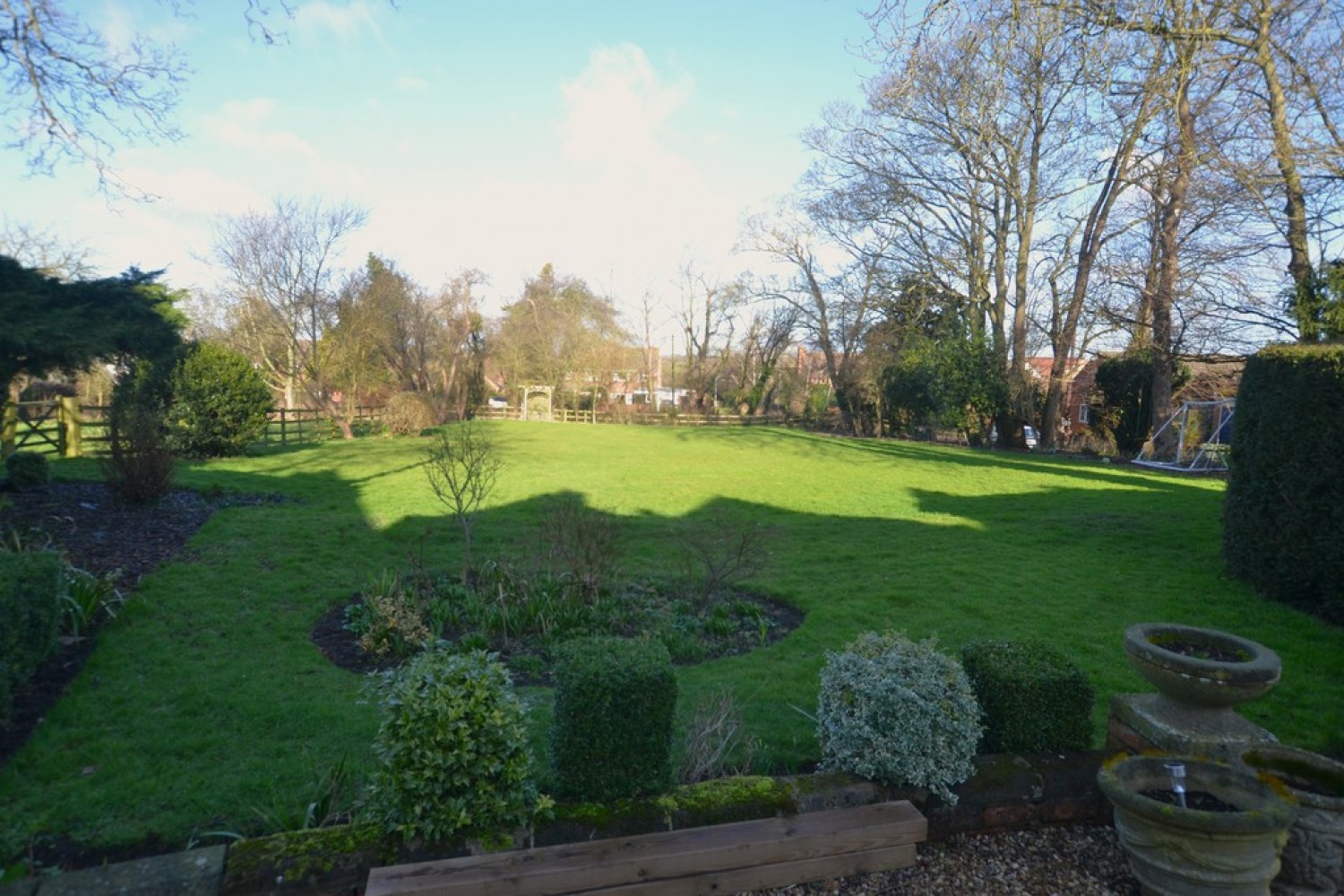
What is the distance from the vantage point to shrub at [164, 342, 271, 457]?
16.2 metres

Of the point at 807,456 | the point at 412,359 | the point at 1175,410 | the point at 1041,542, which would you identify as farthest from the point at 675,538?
the point at 412,359

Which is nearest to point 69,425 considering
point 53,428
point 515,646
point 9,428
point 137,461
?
point 53,428

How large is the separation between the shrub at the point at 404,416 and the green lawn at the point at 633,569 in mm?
9126

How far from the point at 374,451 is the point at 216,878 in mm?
18200

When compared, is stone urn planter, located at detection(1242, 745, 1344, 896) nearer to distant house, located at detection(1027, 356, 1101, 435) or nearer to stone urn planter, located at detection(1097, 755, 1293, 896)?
stone urn planter, located at detection(1097, 755, 1293, 896)

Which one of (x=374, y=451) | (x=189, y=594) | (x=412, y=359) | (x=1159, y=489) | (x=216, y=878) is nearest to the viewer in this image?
(x=216, y=878)

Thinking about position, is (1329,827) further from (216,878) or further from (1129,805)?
(216,878)

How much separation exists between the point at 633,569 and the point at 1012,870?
538cm

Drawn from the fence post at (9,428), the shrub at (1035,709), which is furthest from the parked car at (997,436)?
the fence post at (9,428)

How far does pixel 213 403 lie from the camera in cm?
1661

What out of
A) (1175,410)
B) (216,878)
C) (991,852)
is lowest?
(991,852)

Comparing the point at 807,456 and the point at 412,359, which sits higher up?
the point at 412,359

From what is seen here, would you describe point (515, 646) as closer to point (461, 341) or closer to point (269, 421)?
point (269, 421)

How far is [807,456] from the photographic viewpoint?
21.2 metres
